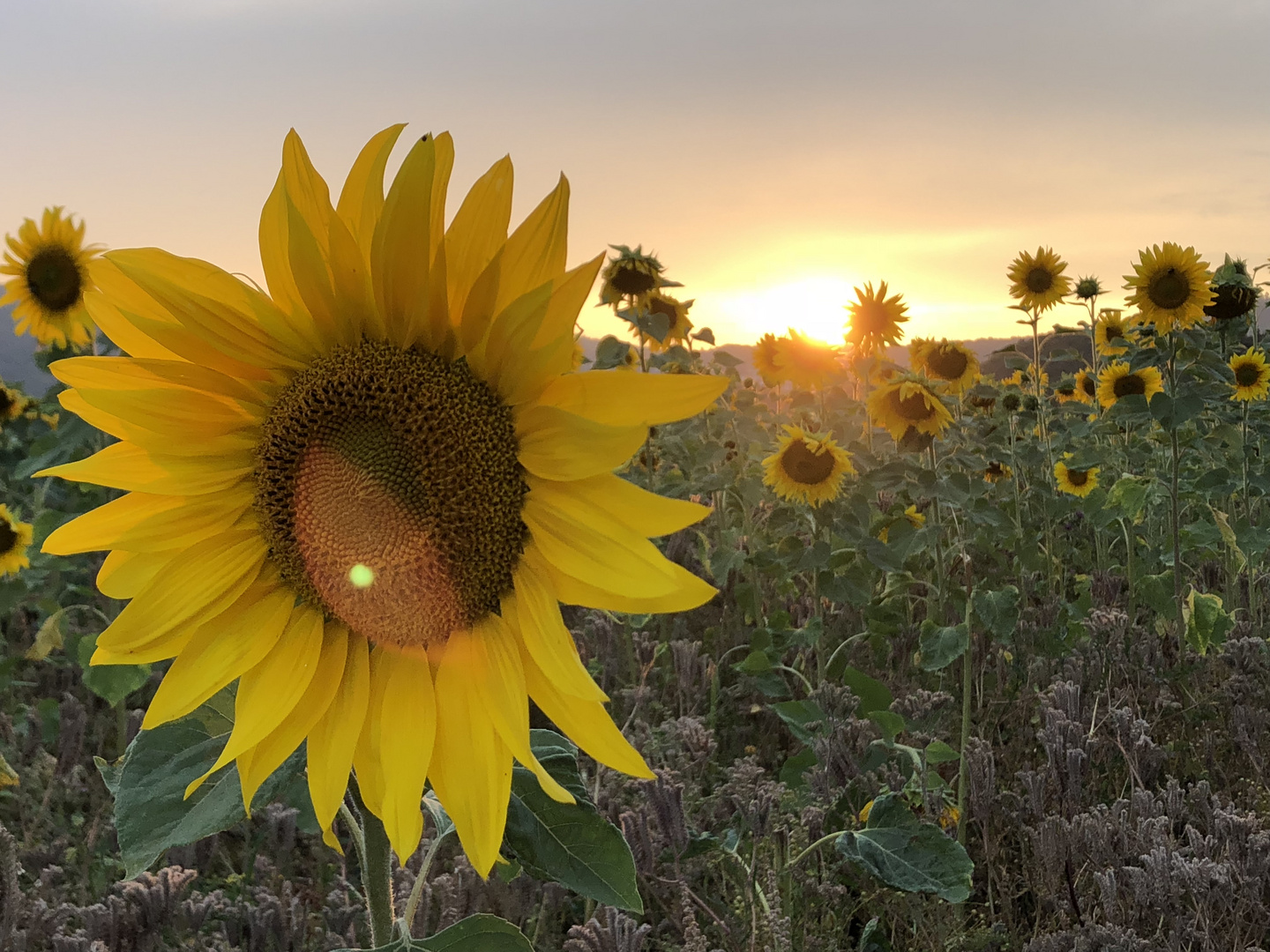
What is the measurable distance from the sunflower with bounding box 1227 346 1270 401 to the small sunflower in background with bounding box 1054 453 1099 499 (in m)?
1.30

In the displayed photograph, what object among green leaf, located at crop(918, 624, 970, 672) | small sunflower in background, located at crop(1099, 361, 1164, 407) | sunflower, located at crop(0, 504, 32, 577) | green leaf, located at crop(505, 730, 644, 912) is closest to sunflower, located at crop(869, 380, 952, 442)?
green leaf, located at crop(918, 624, 970, 672)

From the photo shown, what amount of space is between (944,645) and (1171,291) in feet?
8.87

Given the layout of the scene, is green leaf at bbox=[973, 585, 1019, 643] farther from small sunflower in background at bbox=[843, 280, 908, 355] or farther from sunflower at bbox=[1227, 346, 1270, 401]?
sunflower at bbox=[1227, 346, 1270, 401]

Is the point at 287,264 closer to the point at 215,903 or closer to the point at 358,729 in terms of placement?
the point at 358,729

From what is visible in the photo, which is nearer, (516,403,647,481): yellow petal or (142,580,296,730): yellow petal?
(516,403,647,481): yellow petal

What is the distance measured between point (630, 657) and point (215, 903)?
6.13 feet

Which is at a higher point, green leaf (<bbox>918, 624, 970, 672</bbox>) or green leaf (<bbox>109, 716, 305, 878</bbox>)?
green leaf (<bbox>109, 716, 305, 878</bbox>)

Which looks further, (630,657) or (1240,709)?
(630,657)

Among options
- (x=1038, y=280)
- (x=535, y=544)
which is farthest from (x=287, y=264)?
(x=1038, y=280)

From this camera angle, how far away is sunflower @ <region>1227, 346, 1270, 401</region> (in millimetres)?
6000

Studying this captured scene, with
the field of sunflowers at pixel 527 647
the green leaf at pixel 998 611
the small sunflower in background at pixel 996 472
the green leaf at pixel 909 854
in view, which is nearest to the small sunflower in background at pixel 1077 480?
the small sunflower in background at pixel 996 472

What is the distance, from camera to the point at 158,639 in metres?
1.11

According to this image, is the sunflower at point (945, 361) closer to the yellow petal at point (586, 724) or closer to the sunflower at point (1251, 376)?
the sunflower at point (1251, 376)

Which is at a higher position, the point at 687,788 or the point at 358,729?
the point at 358,729
